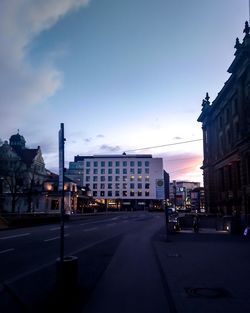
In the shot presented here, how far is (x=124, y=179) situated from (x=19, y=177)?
78.0 metres

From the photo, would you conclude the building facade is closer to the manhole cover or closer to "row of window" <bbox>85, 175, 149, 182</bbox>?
the manhole cover

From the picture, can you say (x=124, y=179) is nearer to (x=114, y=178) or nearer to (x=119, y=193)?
(x=114, y=178)

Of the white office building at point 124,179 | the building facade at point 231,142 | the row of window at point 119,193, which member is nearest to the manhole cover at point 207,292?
the building facade at point 231,142

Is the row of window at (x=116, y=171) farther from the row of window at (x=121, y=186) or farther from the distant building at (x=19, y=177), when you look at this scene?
the distant building at (x=19, y=177)

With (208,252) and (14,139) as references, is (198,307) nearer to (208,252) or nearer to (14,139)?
(208,252)

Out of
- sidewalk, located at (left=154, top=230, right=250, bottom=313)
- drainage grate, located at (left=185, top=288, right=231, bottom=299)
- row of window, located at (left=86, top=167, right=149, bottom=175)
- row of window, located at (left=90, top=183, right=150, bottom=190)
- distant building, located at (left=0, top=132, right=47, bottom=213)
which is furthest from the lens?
row of window, located at (left=86, top=167, right=149, bottom=175)

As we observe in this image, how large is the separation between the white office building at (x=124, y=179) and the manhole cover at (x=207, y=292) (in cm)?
12616

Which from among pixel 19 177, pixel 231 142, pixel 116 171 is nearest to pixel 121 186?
pixel 116 171

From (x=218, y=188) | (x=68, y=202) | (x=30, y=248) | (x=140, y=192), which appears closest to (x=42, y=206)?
(x=68, y=202)

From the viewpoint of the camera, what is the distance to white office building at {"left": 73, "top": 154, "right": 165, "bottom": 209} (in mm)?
136000

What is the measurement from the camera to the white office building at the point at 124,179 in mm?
136000

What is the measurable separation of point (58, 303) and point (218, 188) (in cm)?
5098

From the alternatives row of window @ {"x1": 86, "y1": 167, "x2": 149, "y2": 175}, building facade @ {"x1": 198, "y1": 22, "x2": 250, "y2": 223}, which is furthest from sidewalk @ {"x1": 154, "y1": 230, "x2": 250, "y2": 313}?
row of window @ {"x1": 86, "y1": 167, "x2": 149, "y2": 175}

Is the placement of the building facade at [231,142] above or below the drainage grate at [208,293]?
above
